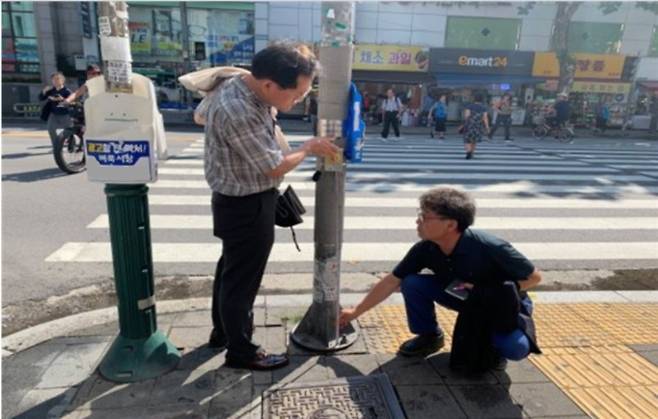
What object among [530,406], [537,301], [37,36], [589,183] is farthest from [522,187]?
[37,36]

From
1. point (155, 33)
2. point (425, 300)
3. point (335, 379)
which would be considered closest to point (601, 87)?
point (155, 33)

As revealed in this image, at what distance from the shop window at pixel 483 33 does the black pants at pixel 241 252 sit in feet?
74.9

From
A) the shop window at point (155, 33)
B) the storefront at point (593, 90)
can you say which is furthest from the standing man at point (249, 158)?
the storefront at point (593, 90)

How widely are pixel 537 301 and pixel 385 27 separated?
816 inches

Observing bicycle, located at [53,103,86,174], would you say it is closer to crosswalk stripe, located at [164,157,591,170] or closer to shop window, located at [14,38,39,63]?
crosswalk stripe, located at [164,157,591,170]

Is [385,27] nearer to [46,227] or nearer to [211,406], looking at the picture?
[46,227]

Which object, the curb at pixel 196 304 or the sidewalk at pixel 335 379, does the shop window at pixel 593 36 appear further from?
the sidewalk at pixel 335 379

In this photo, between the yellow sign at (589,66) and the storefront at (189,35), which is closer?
the storefront at (189,35)

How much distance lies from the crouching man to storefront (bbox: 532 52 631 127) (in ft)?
74.6

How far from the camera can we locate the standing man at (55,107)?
8.32 m

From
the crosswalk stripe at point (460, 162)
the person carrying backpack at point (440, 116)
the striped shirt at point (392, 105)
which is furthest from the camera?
the person carrying backpack at point (440, 116)

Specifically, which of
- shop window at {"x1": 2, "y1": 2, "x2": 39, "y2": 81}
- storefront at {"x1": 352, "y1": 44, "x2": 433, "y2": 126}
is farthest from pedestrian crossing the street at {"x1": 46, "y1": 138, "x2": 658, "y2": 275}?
shop window at {"x1": 2, "y1": 2, "x2": 39, "y2": 81}

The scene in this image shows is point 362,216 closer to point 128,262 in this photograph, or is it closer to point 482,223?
point 482,223

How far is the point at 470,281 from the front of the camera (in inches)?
101
